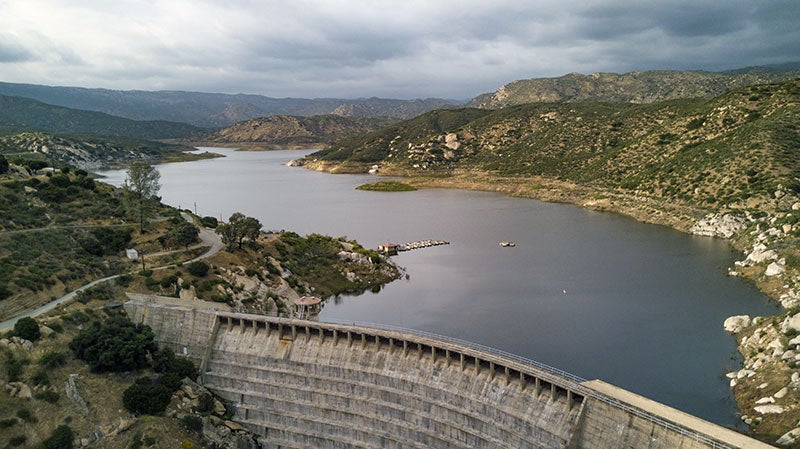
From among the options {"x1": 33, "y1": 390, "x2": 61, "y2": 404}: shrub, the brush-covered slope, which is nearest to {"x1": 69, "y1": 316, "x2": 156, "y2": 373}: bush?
{"x1": 33, "y1": 390, "x2": 61, "y2": 404}: shrub

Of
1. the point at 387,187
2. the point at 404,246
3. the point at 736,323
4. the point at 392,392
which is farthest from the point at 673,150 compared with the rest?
the point at 392,392

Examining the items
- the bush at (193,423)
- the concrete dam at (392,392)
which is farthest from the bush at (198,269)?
the bush at (193,423)

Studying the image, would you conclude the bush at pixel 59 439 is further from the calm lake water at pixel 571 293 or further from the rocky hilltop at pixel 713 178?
the rocky hilltop at pixel 713 178

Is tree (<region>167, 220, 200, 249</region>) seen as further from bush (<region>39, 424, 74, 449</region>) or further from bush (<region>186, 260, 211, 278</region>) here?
bush (<region>39, 424, 74, 449</region>)

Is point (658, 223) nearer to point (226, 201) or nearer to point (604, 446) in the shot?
point (604, 446)

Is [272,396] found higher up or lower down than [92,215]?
lower down

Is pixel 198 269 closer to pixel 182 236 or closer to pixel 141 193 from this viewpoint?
pixel 182 236

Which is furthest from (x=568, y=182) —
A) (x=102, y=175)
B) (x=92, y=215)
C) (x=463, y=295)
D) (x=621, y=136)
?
(x=102, y=175)
